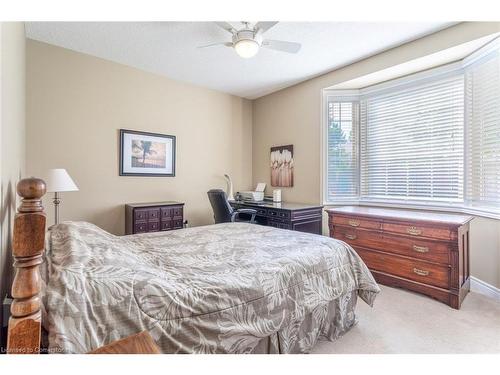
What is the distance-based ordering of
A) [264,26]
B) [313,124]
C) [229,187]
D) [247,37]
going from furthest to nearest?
[229,187] < [313,124] < [247,37] < [264,26]

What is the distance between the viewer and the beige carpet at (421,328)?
186 centimetres

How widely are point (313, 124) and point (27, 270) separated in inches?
160

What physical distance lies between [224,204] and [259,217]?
691mm

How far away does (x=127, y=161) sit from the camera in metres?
3.69

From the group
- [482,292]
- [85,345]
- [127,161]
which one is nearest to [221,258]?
[85,345]

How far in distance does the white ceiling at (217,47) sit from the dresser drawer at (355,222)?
2.11m

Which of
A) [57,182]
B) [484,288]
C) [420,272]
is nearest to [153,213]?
[57,182]

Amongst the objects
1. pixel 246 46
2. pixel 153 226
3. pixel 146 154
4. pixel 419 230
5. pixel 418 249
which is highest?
pixel 246 46

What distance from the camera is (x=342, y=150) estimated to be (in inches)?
160

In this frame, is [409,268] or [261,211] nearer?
[409,268]

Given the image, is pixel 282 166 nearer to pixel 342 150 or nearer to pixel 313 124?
pixel 313 124

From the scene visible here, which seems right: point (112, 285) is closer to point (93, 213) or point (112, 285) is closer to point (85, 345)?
point (85, 345)

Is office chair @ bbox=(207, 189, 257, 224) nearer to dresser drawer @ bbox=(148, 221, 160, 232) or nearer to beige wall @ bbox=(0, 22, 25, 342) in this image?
dresser drawer @ bbox=(148, 221, 160, 232)

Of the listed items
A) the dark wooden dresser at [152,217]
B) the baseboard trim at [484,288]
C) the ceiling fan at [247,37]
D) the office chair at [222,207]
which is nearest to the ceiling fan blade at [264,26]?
the ceiling fan at [247,37]
